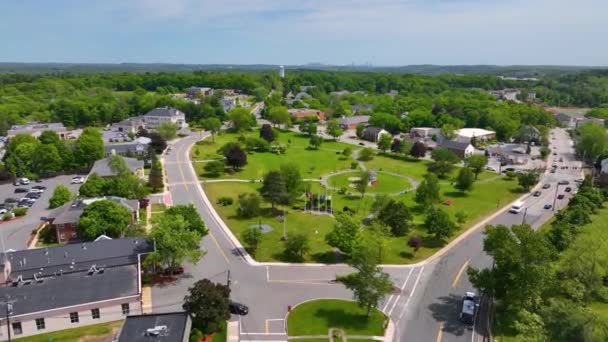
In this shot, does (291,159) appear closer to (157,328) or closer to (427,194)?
(427,194)

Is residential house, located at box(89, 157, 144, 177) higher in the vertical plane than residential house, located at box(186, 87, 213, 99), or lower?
lower

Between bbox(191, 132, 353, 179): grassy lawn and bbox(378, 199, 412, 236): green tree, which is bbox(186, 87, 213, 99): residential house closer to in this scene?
bbox(191, 132, 353, 179): grassy lawn

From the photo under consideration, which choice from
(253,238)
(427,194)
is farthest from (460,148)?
(253,238)

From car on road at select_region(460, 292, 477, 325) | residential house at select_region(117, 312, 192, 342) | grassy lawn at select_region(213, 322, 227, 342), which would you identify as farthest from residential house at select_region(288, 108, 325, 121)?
residential house at select_region(117, 312, 192, 342)

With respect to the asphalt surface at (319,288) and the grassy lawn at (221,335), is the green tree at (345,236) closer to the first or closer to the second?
the asphalt surface at (319,288)

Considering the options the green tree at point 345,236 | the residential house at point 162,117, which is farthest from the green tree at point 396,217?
the residential house at point 162,117

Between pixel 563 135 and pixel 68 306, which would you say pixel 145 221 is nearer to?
pixel 68 306

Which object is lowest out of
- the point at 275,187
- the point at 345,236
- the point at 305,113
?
the point at 345,236

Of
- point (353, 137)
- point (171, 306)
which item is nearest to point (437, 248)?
point (171, 306)
